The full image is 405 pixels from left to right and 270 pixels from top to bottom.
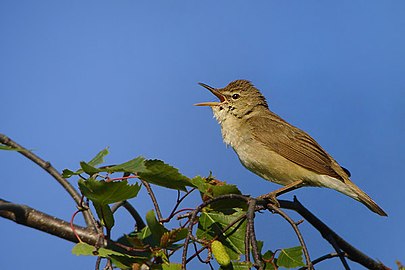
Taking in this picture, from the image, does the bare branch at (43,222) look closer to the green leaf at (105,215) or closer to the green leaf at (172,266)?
the green leaf at (105,215)

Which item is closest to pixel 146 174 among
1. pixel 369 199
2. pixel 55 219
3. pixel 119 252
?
pixel 119 252

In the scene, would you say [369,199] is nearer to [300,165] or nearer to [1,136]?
[300,165]

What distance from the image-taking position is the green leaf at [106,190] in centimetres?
185

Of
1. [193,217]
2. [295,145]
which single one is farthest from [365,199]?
[193,217]

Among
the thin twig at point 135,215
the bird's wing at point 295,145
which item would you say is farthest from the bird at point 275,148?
the thin twig at point 135,215

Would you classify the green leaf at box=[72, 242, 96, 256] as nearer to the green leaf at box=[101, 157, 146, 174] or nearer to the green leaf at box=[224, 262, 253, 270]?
the green leaf at box=[101, 157, 146, 174]

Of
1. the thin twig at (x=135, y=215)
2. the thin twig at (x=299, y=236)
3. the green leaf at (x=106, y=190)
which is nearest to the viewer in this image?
the thin twig at (x=299, y=236)

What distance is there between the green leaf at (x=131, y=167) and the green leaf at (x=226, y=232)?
0.36m

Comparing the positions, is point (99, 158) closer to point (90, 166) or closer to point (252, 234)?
point (90, 166)

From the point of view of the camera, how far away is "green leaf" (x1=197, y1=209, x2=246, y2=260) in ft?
6.93

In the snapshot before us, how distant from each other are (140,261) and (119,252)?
8 centimetres

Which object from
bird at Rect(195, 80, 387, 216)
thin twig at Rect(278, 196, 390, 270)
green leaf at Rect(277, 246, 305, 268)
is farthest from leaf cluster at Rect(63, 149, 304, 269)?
bird at Rect(195, 80, 387, 216)

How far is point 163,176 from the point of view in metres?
1.99

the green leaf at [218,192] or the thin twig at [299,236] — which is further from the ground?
the green leaf at [218,192]
